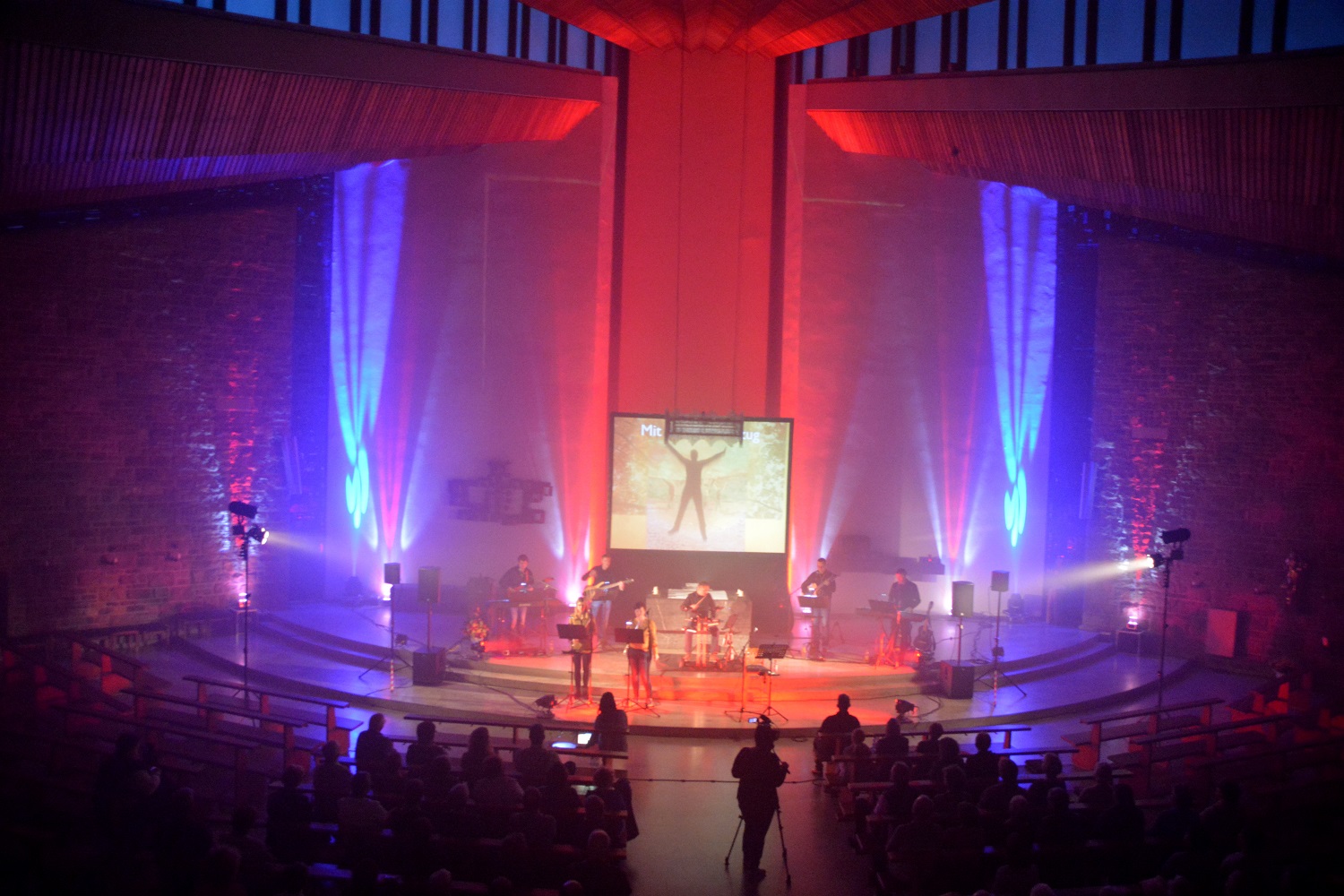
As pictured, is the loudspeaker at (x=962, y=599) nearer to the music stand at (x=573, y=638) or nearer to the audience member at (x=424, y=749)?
the music stand at (x=573, y=638)

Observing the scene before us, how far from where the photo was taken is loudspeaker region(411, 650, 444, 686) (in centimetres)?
1202

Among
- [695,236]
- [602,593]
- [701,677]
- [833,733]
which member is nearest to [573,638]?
[701,677]

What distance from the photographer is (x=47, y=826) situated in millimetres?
6914

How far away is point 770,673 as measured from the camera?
36.7ft

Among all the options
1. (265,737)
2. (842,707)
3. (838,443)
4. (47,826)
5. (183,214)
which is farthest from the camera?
(838,443)

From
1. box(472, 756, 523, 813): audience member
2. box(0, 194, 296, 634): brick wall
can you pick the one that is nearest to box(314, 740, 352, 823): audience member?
box(472, 756, 523, 813): audience member

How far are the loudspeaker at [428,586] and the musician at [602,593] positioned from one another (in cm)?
184

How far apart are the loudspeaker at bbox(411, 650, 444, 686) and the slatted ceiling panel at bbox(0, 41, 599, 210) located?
6.02m

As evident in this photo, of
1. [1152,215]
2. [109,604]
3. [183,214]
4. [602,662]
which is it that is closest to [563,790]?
[602,662]

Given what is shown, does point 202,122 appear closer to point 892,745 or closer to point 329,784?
point 329,784

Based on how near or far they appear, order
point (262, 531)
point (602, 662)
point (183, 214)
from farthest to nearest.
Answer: point (183, 214) < point (602, 662) < point (262, 531)

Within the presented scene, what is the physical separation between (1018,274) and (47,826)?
537 inches

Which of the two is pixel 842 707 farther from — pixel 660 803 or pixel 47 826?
pixel 47 826

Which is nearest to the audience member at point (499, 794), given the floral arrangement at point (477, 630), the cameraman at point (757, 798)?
the cameraman at point (757, 798)
